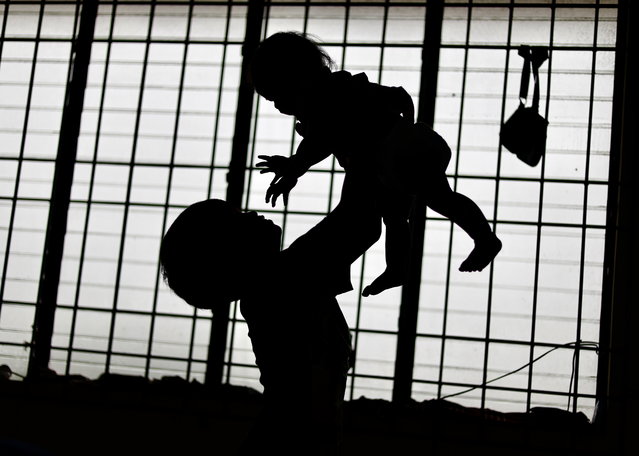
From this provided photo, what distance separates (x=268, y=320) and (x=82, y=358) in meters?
3.01

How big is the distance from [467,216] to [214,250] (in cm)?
49

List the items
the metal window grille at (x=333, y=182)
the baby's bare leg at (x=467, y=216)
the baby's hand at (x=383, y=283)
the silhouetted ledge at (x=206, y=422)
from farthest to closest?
1. the metal window grille at (x=333, y=182)
2. the silhouetted ledge at (x=206, y=422)
3. the baby's hand at (x=383, y=283)
4. the baby's bare leg at (x=467, y=216)

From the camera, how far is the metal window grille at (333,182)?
408cm

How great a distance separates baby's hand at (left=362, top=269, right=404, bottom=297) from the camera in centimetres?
171

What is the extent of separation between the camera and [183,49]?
4.66m

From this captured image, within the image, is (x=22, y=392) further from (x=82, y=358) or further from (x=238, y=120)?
(x=238, y=120)

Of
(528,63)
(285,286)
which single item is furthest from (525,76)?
(285,286)

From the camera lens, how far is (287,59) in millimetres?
1590

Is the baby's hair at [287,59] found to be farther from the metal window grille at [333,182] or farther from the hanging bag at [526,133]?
the metal window grille at [333,182]

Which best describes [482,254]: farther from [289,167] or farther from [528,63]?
[528,63]

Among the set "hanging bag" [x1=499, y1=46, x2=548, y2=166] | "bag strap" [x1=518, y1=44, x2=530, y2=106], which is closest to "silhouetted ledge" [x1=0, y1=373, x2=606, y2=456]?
"hanging bag" [x1=499, y1=46, x2=548, y2=166]

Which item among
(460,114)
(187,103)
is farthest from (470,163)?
(187,103)

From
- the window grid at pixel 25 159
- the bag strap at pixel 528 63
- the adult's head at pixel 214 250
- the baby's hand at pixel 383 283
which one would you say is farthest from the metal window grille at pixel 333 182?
the adult's head at pixel 214 250

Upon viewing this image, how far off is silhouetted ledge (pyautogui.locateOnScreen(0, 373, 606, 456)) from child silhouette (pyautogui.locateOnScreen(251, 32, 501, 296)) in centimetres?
240
